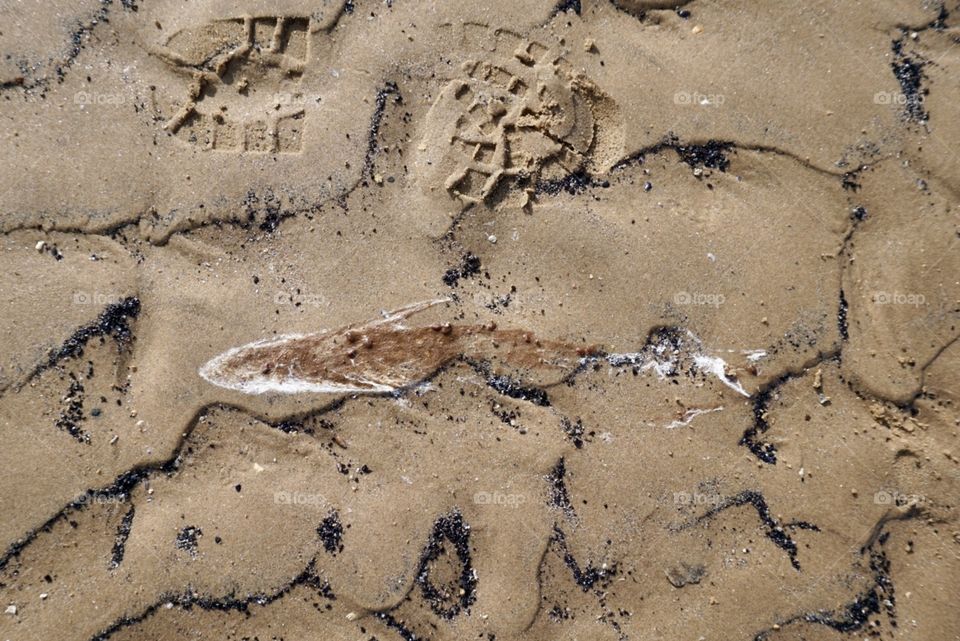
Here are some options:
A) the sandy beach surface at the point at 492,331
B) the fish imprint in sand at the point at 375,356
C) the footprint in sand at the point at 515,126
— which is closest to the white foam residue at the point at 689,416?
the sandy beach surface at the point at 492,331

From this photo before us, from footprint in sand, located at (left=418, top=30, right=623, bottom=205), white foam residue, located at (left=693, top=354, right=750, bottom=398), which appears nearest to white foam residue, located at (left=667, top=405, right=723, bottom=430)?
white foam residue, located at (left=693, top=354, right=750, bottom=398)

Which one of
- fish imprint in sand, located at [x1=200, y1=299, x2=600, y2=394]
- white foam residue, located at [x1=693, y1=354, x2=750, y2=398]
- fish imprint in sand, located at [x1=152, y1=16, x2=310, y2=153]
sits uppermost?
fish imprint in sand, located at [x1=152, y1=16, x2=310, y2=153]

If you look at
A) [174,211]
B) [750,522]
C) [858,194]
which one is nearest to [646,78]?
[858,194]

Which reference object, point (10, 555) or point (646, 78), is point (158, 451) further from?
point (646, 78)

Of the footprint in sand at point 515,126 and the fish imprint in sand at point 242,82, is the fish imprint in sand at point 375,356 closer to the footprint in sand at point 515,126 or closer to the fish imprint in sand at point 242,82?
the footprint in sand at point 515,126

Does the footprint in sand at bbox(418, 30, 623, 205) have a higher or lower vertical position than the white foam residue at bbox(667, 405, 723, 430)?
higher

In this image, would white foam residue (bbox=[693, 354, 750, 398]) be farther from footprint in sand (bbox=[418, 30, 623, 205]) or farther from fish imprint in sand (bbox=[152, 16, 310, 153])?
fish imprint in sand (bbox=[152, 16, 310, 153])
